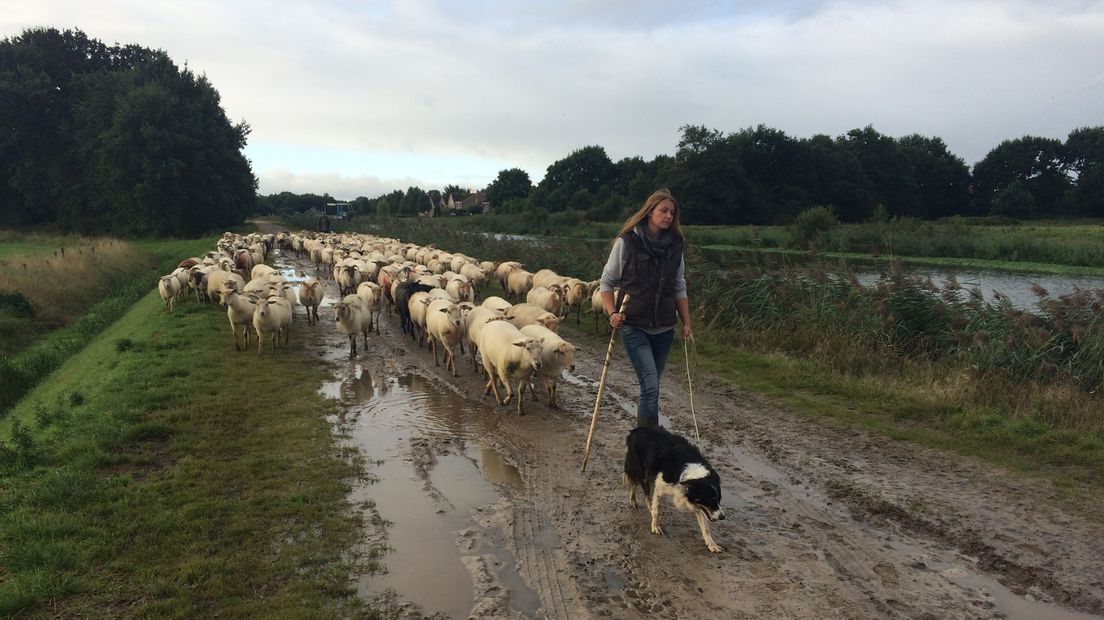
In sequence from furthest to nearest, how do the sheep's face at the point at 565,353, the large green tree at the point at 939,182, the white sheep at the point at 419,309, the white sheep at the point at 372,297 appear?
1. the large green tree at the point at 939,182
2. the white sheep at the point at 372,297
3. the white sheep at the point at 419,309
4. the sheep's face at the point at 565,353

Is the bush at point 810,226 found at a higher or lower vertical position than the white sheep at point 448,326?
higher

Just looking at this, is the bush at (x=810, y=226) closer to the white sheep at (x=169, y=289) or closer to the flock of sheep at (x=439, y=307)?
the flock of sheep at (x=439, y=307)

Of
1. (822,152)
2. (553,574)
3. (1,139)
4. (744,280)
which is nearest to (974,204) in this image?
(822,152)

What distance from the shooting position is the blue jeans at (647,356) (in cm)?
582

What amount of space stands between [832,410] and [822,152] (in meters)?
74.3

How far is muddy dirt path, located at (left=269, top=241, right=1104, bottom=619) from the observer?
13.9 feet

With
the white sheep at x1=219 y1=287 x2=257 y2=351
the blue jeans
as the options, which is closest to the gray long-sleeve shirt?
the blue jeans

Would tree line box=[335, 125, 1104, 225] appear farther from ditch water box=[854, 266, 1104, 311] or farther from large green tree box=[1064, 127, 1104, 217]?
ditch water box=[854, 266, 1104, 311]

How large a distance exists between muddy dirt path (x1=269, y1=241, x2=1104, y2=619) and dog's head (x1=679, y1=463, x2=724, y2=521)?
1.33 feet

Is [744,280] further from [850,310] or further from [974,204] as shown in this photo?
[974,204]

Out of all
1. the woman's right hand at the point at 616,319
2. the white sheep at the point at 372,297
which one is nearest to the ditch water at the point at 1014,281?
the white sheep at the point at 372,297

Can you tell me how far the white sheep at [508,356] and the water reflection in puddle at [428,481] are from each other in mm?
572

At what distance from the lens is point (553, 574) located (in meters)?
4.59

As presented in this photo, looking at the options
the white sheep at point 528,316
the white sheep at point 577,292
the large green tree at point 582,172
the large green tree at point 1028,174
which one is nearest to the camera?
the white sheep at point 528,316
